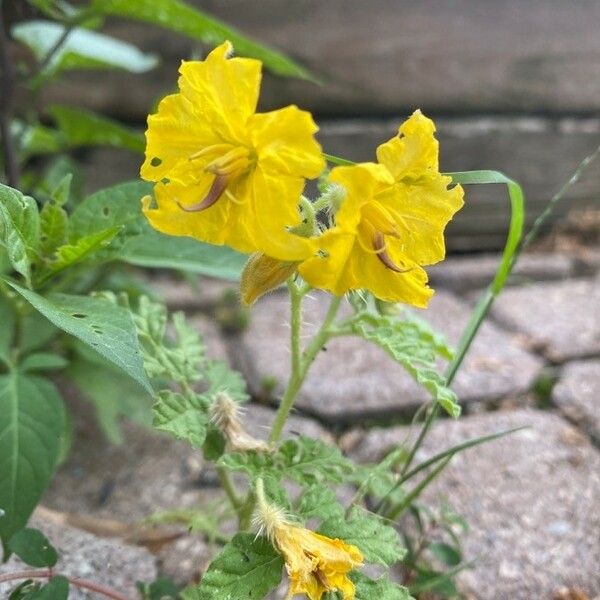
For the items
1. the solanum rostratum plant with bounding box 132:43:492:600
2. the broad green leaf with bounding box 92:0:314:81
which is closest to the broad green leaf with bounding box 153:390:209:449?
the solanum rostratum plant with bounding box 132:43:492:600

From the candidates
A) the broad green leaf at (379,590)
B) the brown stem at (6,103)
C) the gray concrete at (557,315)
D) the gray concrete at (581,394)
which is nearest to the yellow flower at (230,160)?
the broad green leaf at (379,590)

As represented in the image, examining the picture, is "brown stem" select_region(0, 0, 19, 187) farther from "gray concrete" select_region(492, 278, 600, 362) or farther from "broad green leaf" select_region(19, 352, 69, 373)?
"gray concrete" select_region(492, 278, 600, 362)

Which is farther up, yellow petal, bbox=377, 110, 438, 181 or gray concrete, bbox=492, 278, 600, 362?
yellow petal, bbox=377, 110, 438, 181

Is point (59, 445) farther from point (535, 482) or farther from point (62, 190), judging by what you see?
point (535, 482)

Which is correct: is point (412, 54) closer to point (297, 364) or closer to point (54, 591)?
point (297, 364)

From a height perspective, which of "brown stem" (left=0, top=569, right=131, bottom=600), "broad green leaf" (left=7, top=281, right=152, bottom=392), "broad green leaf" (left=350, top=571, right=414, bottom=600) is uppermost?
"broad green leaf" (left=7, top=281, right=152, bottom=392)

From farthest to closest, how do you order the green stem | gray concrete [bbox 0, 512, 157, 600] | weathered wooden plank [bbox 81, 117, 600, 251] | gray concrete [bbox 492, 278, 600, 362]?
weathered wooden plank [bbox 81, 117, 600, 251] → gray concrete [bbox 492, 278, 600, 362] → gray concrete [bbox 0, 512, 157, 600] → the green stem

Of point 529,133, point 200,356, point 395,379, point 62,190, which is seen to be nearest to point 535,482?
point 395,379
